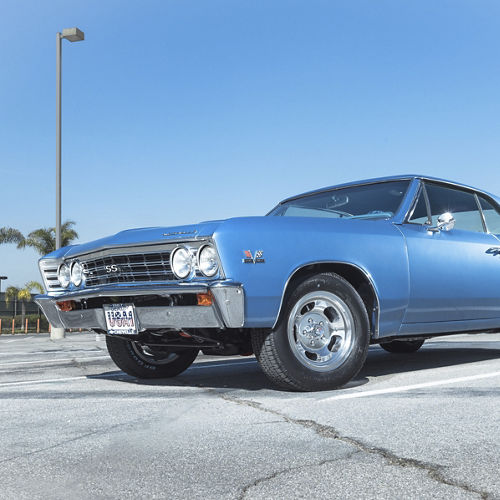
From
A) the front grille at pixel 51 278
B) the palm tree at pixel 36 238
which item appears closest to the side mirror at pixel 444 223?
the front grille at pixel 51 278

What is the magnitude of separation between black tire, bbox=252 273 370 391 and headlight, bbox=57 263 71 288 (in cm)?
174

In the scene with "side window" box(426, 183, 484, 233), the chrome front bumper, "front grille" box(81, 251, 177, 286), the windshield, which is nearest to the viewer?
the chrome front bumper

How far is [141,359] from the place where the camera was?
5.23m

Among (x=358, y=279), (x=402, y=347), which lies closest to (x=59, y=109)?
(x=402, y=347)

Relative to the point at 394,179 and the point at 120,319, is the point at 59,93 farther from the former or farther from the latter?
the point at 120,319

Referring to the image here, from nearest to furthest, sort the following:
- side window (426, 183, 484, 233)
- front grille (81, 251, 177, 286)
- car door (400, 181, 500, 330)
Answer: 1. front grille (81, 251, 177, 286)
2. car door (400, 181, 500, 330)
3. side window (426, 183, 484, 233)

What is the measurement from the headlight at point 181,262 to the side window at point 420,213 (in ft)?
6.31

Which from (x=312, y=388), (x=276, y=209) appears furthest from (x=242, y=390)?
(x=276, y=209)

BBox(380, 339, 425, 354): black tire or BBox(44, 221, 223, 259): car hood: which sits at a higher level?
BBox(44, 221, 223, 259): car hood

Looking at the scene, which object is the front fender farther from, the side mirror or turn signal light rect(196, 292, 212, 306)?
the side mirror

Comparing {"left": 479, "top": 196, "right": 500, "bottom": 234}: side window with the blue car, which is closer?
the blue car

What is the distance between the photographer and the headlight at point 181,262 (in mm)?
3967

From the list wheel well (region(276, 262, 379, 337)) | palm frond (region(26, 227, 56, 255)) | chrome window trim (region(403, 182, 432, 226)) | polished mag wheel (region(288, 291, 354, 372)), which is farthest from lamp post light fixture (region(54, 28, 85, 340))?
palm frond (region(26, 227, 56, 255))

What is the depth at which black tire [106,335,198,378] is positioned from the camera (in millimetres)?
5207
